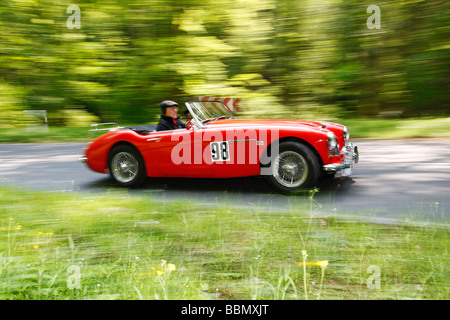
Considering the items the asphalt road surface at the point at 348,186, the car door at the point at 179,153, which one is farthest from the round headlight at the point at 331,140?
the car door at the point at 179,153

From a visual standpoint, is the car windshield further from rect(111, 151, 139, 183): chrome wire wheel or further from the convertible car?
rect(111, 151, 139, 183): chrome wire wheel

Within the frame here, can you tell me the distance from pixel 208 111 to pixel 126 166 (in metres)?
1.52

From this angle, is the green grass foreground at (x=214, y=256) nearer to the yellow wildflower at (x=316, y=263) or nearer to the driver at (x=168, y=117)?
the yellow wildflower at (x=316, y=263)

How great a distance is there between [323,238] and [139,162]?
350 centimetres

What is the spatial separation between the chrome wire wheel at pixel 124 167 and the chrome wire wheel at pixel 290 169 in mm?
2194

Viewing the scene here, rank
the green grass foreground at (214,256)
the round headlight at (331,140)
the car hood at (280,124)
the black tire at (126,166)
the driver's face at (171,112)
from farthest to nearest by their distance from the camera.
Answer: the driver's face at (171,112), the black tire at (126,166), the car hood at (280,124), the round headlight at (331,140), the green grass foreground at (214,256)

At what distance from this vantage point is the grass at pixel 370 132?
1148 cm

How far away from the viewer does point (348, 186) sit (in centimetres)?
636

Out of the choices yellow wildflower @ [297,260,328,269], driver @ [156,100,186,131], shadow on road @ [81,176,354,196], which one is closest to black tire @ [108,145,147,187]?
shadow on road @ [81,176,354,196]

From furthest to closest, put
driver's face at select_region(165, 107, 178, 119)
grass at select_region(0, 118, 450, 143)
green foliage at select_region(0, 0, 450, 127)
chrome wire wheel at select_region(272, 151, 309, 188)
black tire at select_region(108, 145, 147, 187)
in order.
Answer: green foliage at select_region(0, 0, 450, 127), grass at select_region(0, 118, 450, 143), driver's face at select_region(165, 107, 178, 119), black tire at select_region(108, 145, 147, 187), chrome wire wheel at select_region(272, 151, 309, 188)

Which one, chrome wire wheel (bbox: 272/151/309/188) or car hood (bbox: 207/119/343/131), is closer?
chrome wire wheel (bbox: 272/151/309/188)

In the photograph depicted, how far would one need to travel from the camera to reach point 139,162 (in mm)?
6734

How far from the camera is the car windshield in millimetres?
6559
